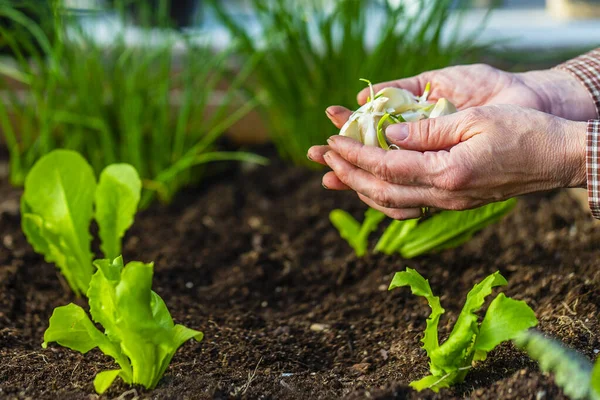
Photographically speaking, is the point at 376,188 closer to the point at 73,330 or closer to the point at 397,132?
the point at 397,132

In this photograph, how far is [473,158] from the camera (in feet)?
3.05

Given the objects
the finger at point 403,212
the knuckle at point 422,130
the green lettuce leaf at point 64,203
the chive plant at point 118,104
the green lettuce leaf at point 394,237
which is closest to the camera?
the knuckle at point 422,130

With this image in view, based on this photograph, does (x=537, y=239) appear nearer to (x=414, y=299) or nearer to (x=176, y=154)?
(x=414, y=299)

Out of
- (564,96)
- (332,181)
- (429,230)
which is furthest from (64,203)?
(564,96)

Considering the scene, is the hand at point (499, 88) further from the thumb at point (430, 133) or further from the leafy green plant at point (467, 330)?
the leafy green plant at point (467, 330)

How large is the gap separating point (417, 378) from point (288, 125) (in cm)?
112

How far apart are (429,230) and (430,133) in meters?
0.44

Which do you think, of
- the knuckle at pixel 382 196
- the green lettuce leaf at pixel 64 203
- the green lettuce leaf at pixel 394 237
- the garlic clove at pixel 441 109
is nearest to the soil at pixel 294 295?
the green lettuce leaf at pixel 394 237

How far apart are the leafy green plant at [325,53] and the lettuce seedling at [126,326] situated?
1.01 meters

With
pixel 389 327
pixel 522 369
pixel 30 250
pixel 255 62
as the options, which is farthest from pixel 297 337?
pixel 255 62

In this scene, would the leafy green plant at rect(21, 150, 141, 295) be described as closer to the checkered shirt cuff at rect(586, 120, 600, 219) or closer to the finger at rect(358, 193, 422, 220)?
→ the finger at rect(358, 193, 422, 220)

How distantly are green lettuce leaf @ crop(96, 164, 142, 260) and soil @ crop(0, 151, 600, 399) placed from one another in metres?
0.17

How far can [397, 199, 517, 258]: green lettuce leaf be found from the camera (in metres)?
1.32

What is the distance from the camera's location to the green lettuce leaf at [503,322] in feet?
2.85
